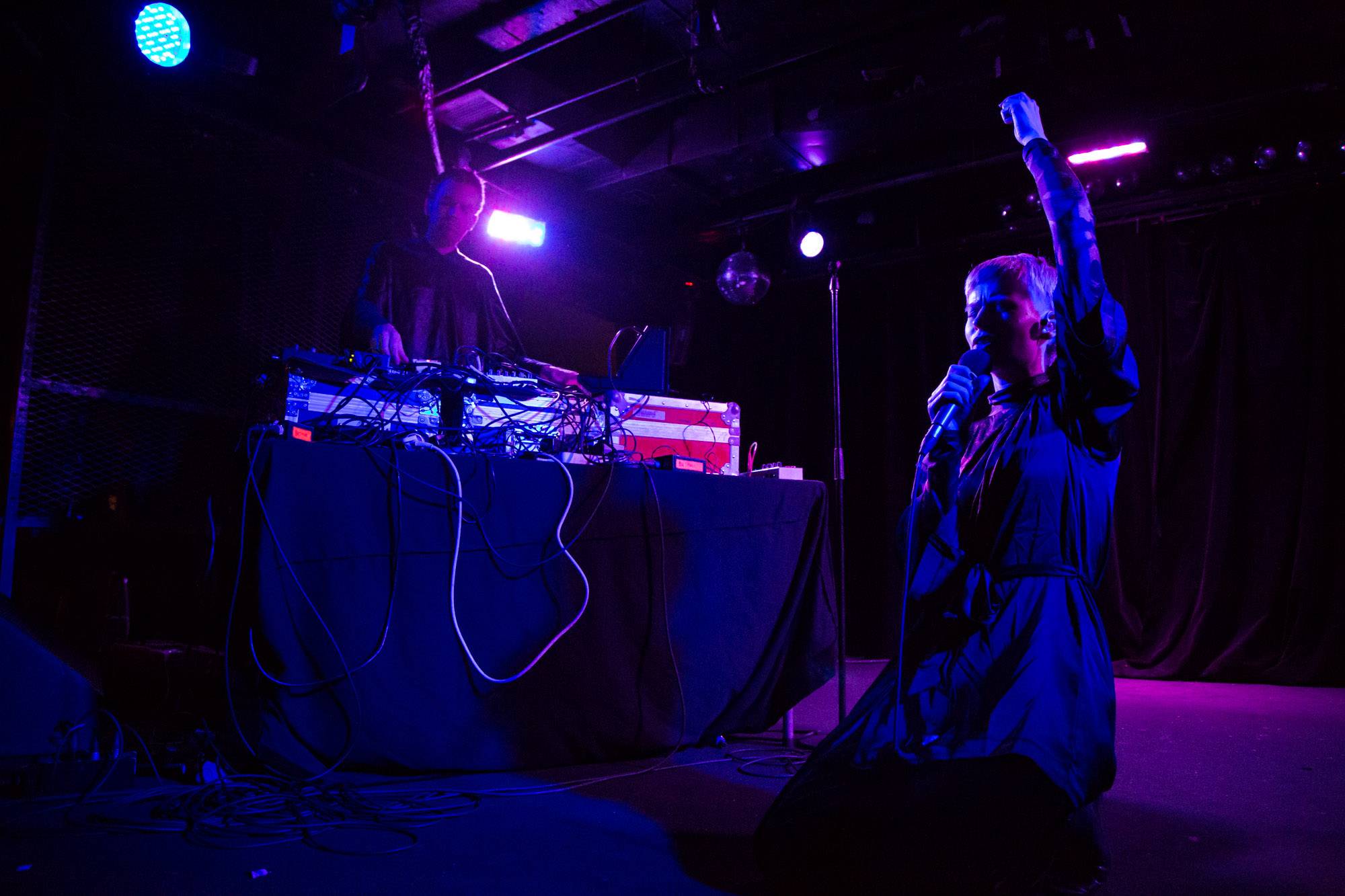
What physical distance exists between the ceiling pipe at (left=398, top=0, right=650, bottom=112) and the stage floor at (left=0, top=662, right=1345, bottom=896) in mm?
3721

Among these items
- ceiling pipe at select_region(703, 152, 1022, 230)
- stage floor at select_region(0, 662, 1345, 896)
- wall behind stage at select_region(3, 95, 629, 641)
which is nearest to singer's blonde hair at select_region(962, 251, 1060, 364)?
stage floor at select_region(0, 662, 1345, 896)

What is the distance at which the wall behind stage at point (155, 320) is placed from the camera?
381 cm

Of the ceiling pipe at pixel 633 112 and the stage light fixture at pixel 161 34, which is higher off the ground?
the ceiling pipe at pixel 633 112

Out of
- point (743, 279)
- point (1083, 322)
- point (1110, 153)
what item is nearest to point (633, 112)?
point (743, 279)

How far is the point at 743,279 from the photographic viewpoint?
6.45 metres

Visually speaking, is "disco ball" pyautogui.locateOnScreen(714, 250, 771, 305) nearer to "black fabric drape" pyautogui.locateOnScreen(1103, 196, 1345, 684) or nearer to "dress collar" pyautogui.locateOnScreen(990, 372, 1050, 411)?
"black fabric drape" pyautogui.locateOnScreen(1103, 196, 1345, 684)

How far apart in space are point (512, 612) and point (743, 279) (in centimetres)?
451

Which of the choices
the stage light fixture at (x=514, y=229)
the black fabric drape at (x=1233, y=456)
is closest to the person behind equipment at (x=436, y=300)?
the stage light fixture at (x=514, y=229)

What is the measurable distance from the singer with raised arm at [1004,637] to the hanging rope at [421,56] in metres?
3.43

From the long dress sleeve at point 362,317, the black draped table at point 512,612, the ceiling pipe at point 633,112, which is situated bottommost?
the black draped table at point 512,612

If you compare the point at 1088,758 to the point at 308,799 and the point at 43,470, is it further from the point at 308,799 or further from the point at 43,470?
the point at 43,470

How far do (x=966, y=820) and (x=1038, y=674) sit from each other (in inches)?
10.6

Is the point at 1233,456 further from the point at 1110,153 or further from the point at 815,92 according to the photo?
the point at 815,92

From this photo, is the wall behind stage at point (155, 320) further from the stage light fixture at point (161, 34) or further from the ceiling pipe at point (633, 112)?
the ceiling pipe at point (633, 112)
